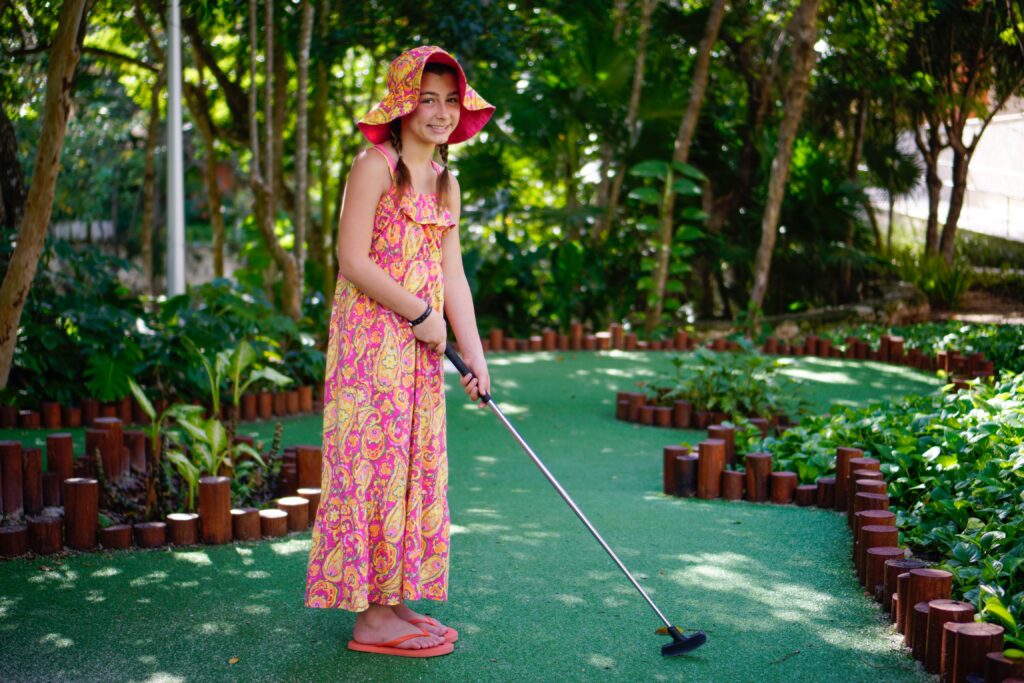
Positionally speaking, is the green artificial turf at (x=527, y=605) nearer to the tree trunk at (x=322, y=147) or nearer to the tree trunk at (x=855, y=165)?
the tree trunk at (x=322, y=147)

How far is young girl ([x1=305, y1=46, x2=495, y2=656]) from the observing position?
3129 mm

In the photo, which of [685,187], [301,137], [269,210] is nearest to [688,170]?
[685,187]

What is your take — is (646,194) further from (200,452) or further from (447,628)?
(447,628)

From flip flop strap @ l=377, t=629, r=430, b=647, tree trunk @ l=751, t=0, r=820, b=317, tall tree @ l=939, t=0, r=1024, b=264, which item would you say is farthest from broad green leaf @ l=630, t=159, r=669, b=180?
flip flop strap @ l=377, t=629, r=430, b=647

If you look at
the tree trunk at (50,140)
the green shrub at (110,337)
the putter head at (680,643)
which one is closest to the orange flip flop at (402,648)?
the putter head at (680,643)

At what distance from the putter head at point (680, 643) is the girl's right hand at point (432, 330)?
1.05 meters

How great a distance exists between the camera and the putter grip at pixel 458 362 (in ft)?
10.5

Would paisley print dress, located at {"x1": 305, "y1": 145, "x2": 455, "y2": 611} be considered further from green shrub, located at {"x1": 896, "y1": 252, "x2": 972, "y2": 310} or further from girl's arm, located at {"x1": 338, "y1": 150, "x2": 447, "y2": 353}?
green shrub, located at {"x1": 896, "y1": 252, "x2": 972, "y2": 310}

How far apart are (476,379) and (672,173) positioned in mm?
7549

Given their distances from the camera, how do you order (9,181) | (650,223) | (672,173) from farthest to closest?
1. (650,223)
2. (672,173)
3. (9,181)

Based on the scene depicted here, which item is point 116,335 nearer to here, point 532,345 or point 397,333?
point 397,333

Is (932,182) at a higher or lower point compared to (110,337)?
higher

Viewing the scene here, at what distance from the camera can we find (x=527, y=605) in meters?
3.52

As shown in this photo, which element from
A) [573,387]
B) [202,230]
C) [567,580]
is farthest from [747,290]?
[202,230]
